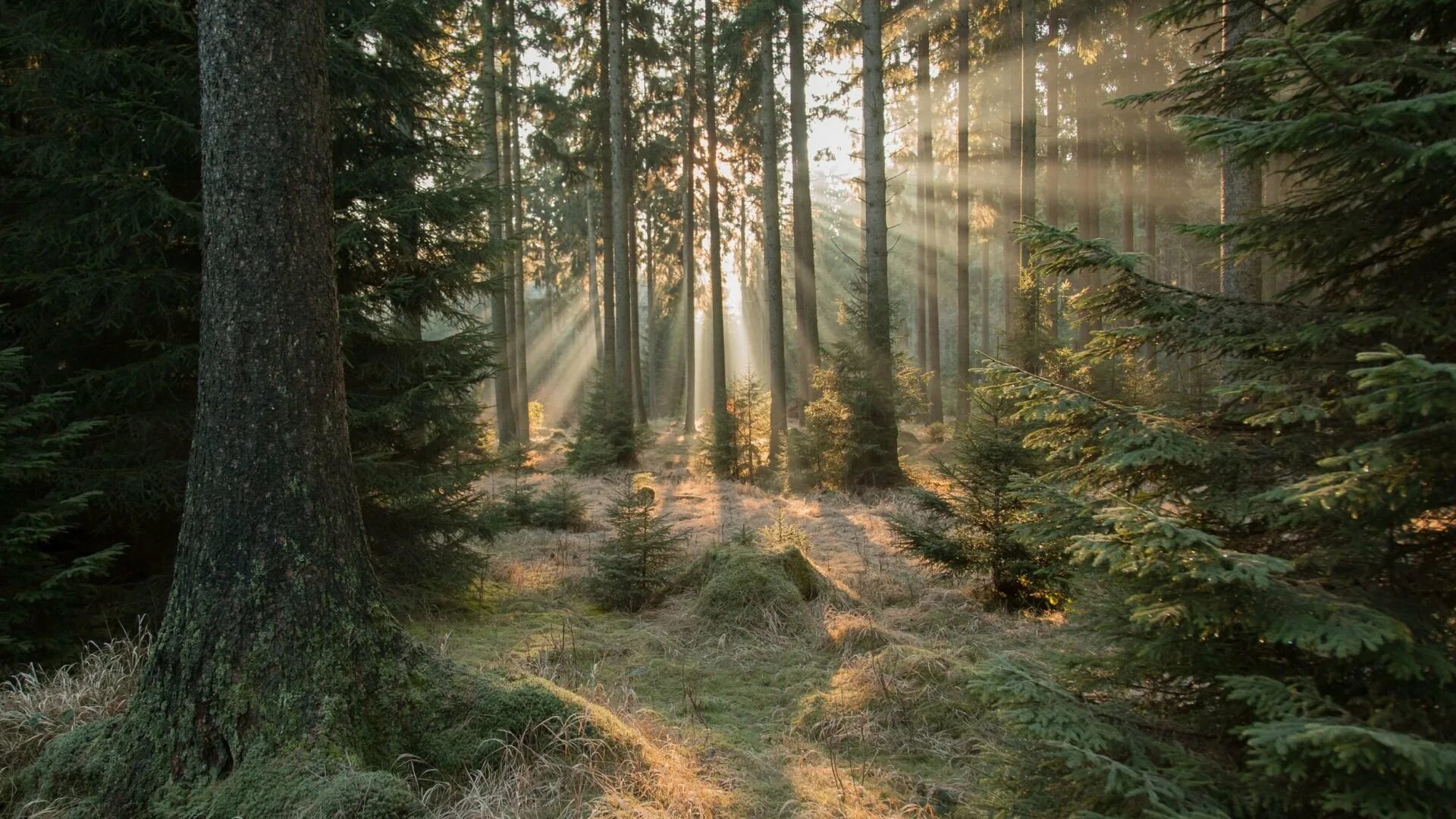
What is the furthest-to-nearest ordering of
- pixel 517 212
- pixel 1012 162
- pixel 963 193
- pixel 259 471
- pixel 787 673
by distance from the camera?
pixel 517 212
pixel 963 193
pixel 1012 162
pixel 787 673
pixel 259 471

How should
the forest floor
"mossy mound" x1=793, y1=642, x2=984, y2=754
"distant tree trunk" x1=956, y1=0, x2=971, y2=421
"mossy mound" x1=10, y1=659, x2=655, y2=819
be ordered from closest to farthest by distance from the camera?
"mossy mound" x1=10, y1=659, x2=655, y2=819 < the forest floor < "mossy mound" x1=793, y1=642, x2=984, y2=754 < "distant tree trunk" x1=956, y1=0, x2=971, y2=421

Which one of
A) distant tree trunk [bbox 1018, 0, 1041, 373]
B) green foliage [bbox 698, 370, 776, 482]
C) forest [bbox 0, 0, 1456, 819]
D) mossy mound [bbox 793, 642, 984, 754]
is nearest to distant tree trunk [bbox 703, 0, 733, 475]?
green foliage [bbox 698, 370, 776, 482]

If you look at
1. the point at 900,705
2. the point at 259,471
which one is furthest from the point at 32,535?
the point at 900,705

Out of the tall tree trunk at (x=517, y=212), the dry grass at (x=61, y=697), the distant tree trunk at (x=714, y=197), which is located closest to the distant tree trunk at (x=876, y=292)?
the distant tree trunk at (x=714, y=197)

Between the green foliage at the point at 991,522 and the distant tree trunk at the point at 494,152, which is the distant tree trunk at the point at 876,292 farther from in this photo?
the distant tree trunk at the point at 494,152

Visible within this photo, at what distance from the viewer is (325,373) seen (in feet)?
11.6

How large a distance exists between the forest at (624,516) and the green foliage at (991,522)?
0.04m

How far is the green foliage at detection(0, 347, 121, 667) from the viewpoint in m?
4.09

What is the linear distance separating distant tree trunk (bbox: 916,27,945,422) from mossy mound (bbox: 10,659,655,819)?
13.2m

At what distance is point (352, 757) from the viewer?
3.17 meters

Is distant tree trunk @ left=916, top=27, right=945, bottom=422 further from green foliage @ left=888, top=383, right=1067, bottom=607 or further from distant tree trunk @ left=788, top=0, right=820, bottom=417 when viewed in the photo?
green foliage @ left=888, top=383, right=1067, bottom=607

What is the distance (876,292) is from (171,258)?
369 inches

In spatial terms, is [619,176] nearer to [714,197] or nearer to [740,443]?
[714,197]

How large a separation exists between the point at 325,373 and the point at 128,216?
127 inches
